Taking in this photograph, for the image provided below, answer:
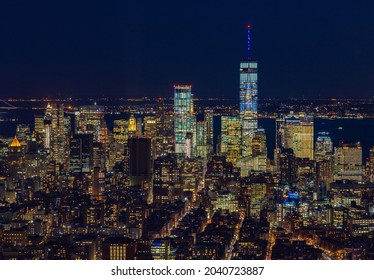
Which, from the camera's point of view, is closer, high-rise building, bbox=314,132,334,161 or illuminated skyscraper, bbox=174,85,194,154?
illuminated skyscraper, bbox=174,85,194,154

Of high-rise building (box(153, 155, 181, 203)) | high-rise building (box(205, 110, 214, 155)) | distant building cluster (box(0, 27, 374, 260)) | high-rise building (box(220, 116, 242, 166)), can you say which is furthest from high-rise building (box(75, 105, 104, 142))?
high-rise building (box(220, 116, 242, 166))

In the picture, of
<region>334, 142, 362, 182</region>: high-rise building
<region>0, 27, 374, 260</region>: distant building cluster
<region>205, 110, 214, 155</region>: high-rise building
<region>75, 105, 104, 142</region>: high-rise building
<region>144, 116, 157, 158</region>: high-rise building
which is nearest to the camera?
<region>0, 27, 374, 260</region>: distant building cluster

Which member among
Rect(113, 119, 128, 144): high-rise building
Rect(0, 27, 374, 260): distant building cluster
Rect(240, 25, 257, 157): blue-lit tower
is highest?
Rect(240, 25, 257, 157): blue-lit tower

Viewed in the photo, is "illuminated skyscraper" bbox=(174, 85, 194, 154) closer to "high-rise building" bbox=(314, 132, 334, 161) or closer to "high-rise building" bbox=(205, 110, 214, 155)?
"high-rise building" bbox=(205, 110, 214, 155)

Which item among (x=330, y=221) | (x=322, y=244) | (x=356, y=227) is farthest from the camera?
(x=330, y=221)
